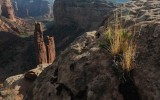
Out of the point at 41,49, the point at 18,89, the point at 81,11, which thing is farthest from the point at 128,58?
the point at 81,11

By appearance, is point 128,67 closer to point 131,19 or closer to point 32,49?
point 131,19

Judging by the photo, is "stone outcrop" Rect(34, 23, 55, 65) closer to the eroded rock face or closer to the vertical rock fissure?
the vertical rock fissure

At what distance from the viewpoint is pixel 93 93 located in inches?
242

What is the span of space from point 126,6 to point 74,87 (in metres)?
3.18

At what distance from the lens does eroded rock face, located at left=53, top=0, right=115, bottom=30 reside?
10188cm

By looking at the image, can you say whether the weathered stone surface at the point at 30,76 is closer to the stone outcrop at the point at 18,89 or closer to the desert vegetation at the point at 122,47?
the stone outcrop at the point at 18,89

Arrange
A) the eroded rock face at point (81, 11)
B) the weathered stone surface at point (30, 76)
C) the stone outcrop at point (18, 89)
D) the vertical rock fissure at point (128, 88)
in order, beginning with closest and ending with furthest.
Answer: the vertical rock fissure at point (128, 88)
the stone outcrop at point (18, 89)
the weathered stone surface at point (30, 76)
the eroded rock face at point (81, 11)

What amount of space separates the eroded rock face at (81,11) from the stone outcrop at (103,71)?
90532 mm

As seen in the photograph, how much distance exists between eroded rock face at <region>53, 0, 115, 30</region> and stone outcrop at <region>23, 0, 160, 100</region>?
Answer: 90532mm

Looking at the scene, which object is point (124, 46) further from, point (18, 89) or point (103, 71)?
point (18, 89)

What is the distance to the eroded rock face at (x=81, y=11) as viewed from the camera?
10188 centimetres

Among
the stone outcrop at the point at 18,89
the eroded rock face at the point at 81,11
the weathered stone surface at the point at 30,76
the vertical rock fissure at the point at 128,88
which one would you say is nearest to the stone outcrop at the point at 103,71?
the vertical rock fissure at the point at 128,88

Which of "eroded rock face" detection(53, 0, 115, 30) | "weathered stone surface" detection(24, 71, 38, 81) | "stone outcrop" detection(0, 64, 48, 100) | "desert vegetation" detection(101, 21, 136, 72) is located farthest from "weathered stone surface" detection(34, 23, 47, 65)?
"eroded rock face" detection(53, 0, 115, 30)

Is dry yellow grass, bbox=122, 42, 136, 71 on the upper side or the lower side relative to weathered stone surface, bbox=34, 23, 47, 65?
upper
